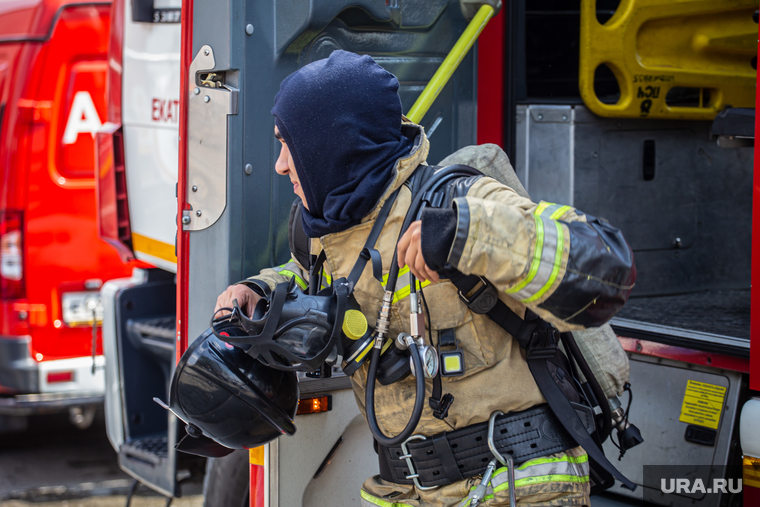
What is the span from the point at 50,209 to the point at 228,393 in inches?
127

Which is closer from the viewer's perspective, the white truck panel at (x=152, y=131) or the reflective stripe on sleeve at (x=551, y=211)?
the reflective stripe on sleeve at (x=551, y=211)

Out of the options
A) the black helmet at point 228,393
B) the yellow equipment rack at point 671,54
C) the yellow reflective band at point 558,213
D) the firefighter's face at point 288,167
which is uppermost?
the yellow equipment rack at point 671,54

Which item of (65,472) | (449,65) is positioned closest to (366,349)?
(449,65)

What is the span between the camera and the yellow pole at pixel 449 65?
98.3 inches

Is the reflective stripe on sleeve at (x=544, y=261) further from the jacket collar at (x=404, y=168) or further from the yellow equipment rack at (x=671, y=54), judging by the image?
the yellow equipment rack at (x=671, y=54)

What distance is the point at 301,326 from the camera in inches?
63.2

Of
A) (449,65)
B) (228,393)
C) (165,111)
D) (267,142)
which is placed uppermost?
(449,65)

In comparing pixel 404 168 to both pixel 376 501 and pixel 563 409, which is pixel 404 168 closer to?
pixel 563 409

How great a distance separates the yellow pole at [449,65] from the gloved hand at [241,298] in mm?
839

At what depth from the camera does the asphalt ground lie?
4.36m

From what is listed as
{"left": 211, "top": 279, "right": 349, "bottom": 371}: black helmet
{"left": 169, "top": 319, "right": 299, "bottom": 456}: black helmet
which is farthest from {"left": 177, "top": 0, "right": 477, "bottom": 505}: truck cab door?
{"left": 211, "top": 279, "right": 349, "bottom": 371}: black helmet

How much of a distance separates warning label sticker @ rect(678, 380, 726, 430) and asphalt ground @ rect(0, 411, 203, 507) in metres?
2.77

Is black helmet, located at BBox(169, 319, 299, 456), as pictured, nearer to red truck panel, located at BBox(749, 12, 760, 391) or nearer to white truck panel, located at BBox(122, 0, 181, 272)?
red truck panel, located at BBox(749, 12, 760, 391)

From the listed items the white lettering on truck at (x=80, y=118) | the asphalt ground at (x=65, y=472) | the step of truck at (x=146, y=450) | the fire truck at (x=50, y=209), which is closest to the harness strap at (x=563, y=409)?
the step of truck at (x=146, y=450)
